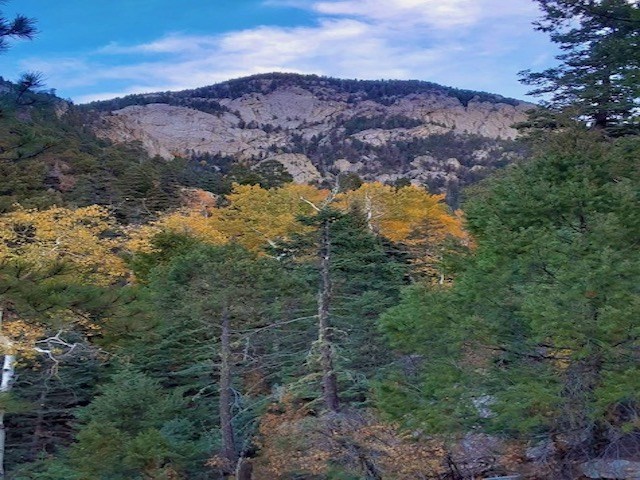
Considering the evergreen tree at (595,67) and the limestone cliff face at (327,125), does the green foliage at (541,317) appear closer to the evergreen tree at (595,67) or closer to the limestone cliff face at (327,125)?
the evergreen tree at (595,67)

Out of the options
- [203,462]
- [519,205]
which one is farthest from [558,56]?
[203,462]

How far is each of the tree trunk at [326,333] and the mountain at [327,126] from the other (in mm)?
59753

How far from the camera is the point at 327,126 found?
128375mm

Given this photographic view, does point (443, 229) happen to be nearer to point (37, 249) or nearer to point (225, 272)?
point (225, 272)

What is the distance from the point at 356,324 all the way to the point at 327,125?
380 feet

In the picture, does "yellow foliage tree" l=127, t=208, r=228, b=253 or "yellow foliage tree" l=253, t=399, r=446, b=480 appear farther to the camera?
"yellow foliage tree" l=127, t=208, r=228, b=253

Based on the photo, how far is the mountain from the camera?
3607 inches

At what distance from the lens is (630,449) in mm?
7836

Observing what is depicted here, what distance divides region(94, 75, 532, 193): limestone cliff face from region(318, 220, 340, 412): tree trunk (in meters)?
60.2

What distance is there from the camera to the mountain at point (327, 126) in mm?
91625

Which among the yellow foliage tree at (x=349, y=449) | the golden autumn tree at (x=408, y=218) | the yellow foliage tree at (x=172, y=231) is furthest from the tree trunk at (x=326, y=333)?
the golden autumn tree at (x=408, y=218)

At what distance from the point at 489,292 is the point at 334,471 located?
17.1 ft

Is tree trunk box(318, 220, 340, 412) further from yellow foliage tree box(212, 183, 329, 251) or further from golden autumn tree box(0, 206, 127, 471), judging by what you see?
yellow foliage tree box(212, 183, 329, 251)

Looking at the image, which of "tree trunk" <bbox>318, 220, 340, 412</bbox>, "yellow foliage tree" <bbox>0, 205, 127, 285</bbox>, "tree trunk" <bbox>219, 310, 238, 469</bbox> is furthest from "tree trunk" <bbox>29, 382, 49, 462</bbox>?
"tree trunk" <bbox>318, 220, 340, 412</bbox>
